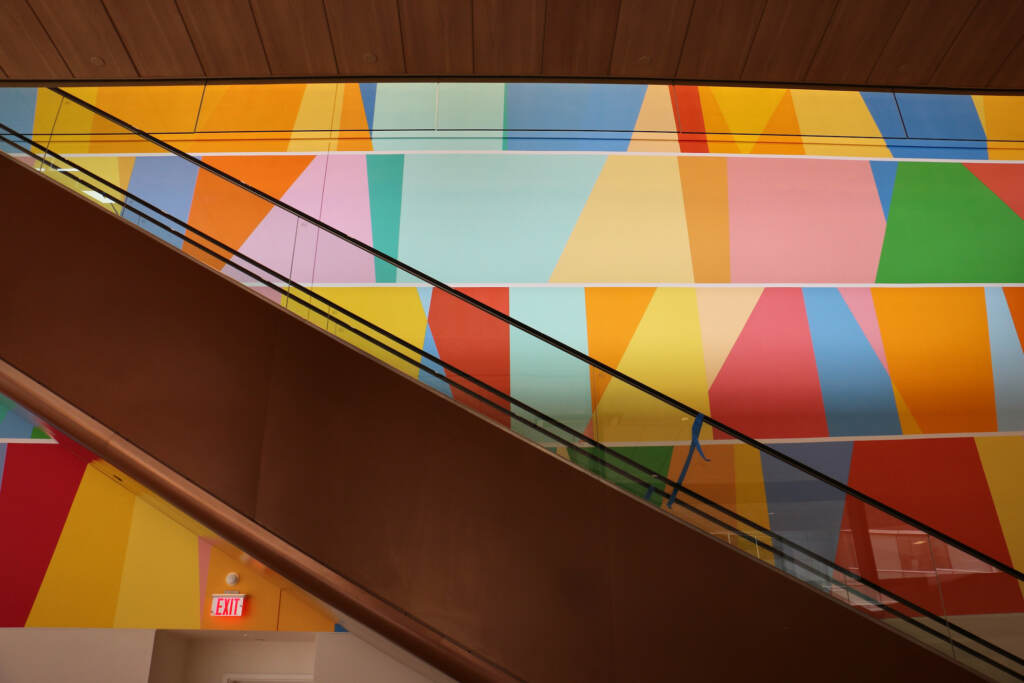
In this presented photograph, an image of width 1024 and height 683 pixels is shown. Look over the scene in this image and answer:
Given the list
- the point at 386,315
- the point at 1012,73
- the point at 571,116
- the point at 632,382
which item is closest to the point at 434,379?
the point at 632,382

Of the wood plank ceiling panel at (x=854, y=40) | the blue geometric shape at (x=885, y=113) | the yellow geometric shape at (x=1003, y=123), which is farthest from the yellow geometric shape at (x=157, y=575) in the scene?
the yellow geometric shape at (x=1003, y=123)

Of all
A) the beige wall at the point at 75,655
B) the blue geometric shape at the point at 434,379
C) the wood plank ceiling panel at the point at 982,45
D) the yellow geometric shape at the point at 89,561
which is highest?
the wood plank ceiling panel at the point at 982,45

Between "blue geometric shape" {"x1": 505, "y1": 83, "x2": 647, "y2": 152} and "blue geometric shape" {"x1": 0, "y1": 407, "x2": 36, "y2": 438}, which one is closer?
"blue geometric shape" {"x1": 0, "y1": 407, "x2": 36, "y2": 438}

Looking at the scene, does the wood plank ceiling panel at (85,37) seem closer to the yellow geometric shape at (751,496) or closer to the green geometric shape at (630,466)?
the green geometric shape at (630,466)

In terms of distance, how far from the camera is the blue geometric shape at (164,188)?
426cm

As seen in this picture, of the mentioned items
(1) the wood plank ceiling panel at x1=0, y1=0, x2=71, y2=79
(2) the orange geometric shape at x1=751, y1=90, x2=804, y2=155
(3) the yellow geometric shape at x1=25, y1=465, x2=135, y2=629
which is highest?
(2) the orange geometric shape at x1=751, y1=90, x2=804, y2=155

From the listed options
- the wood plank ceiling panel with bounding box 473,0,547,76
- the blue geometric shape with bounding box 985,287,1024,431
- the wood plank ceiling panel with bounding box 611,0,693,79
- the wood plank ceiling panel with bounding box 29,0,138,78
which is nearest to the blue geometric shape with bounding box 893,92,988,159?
the blue geometric shape with bounding box 985,287,1024,431

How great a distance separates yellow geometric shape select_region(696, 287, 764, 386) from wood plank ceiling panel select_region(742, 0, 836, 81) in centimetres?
223

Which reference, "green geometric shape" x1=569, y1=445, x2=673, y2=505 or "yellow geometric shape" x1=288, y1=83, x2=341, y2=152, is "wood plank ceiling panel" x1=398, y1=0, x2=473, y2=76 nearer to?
"yellow geometric shape" x1=288, y1=83, x2=341, y2=152

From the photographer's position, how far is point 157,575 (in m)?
5.99

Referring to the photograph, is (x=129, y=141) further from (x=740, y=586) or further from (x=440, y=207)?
(x=740, y=586)

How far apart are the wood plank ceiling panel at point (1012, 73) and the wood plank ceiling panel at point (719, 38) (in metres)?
1.86

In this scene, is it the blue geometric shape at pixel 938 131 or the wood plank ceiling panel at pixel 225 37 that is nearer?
the wood plank ceiling panel at pixel 225 37

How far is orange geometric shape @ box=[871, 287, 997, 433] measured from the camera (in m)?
6.34
